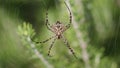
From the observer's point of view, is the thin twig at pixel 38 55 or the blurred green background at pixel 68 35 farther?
the blurred green background at pixel 68 35

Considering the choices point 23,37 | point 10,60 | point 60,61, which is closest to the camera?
point 23,37

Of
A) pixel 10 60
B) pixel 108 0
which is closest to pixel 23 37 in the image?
pixel 10 60

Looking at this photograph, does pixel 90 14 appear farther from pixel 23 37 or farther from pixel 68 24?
pixel 23 37

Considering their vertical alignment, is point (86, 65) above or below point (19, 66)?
below

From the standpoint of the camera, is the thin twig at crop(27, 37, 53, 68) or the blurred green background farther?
the blurred green background

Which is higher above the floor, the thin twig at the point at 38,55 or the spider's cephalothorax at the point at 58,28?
the spider's cephalothorax at the point at 58,28

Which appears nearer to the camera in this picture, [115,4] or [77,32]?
[77,32]

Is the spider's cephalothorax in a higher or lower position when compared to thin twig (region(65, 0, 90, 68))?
higher

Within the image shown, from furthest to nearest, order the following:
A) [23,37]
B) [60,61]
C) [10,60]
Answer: [10,60] → [60,61] → [23,37]
